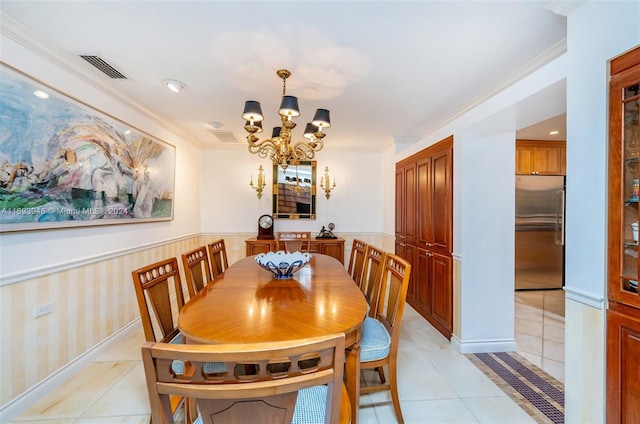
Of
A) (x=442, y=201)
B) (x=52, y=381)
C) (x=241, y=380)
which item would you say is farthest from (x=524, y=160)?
(x=52, y=381)

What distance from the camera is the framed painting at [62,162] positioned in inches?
66.9

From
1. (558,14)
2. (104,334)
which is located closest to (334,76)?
(558,14)

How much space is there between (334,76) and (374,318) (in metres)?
1.93

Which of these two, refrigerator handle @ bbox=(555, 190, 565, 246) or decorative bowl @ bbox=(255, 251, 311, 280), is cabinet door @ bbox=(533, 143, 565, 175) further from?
decorative bowl @ bbox=(255, 251, 311, 280)

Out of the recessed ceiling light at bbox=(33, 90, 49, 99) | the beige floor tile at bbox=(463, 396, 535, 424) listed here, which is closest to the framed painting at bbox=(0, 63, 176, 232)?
the recessed ceiling light at bbox=(33, 90, 49, 99)

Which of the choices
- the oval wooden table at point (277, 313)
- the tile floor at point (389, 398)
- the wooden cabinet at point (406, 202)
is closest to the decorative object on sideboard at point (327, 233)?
the wooden cabinet at point (406, 202)

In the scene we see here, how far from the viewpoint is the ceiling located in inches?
61.1

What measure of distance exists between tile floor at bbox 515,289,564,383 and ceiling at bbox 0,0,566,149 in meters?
2.44

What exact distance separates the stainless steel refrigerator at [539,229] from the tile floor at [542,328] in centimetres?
30

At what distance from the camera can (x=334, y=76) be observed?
2268 mm

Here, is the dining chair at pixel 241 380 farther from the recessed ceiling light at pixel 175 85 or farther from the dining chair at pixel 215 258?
the recessed ceiling light at pixel 175 85

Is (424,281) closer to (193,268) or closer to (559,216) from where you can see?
(193,268)

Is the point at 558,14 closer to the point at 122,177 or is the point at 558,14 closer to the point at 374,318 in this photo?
the point at 374,318

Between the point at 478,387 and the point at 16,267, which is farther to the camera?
the point at 478,387
